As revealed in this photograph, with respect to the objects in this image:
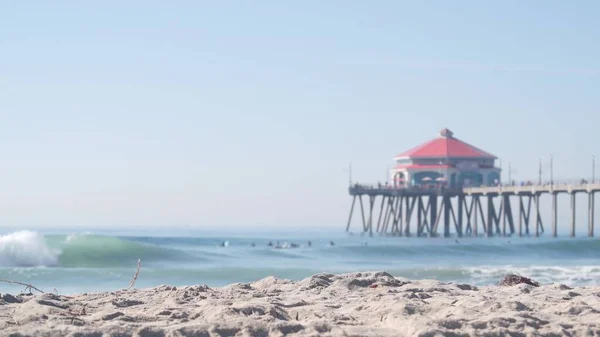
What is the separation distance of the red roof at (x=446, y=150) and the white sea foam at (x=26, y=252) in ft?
117

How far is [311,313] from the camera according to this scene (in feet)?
24.7

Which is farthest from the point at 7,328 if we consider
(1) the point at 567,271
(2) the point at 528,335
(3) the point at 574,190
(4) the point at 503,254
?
(3) the point at 574,190

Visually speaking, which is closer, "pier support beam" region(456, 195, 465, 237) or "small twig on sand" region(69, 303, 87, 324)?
"small twig on sand" region(69, 303, 87, 324)

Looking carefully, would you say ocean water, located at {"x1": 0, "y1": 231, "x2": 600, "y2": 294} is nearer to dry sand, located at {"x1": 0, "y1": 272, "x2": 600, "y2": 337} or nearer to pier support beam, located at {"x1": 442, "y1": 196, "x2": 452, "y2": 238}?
dry sand, located at {"x1": 0, "y1": 272, "x2": 600, "y2": 337}

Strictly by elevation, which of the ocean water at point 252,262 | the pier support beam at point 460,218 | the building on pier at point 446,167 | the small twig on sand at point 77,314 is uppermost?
the building on pier at point 446,167

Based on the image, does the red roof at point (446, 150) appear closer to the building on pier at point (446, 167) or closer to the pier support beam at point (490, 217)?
the building on pier at point (446, 167)

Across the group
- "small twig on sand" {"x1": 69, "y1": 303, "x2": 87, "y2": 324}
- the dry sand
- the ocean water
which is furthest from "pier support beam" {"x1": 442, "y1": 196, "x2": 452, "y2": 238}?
"small twig on sand" {"x1": 69, "y1": 303, "x2": 87, "y2": 324}

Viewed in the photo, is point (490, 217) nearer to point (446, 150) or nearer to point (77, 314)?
point (446, 150)

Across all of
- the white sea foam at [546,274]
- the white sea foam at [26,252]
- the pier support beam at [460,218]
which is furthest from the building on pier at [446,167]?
the white sea foam at [546,274]

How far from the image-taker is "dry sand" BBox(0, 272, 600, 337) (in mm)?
6793

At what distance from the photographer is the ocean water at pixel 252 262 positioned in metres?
24.0

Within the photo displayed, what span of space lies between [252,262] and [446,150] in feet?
106

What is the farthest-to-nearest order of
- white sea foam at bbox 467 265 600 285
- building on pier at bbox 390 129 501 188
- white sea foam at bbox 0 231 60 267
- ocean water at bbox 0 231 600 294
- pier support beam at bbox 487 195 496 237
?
1. building on pier at bbox 390 129 501 188
2. pier support beam at bbox 487 195 496 237
3. white sea foam at bbox 0 231 60 267
4. ocean water at bbox 0 231 600 294
5. white sea foam at bbox 467 265 600 285

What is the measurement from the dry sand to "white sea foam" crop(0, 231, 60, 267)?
2512cm
